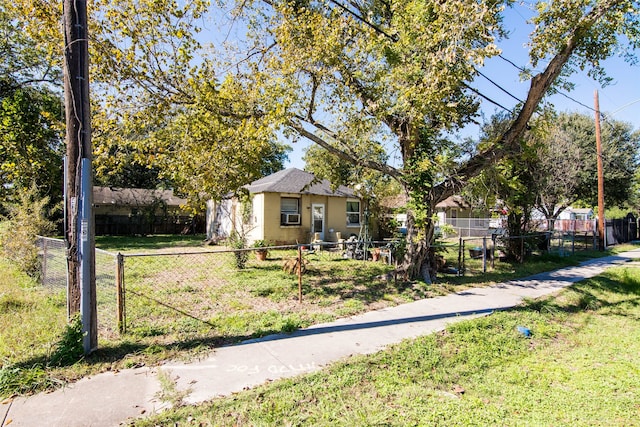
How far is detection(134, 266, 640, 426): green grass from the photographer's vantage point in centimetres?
298

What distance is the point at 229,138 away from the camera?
7734 mm

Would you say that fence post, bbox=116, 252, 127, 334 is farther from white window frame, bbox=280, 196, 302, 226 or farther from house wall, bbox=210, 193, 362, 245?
white window frame, bbox=280, 196, 302, 226

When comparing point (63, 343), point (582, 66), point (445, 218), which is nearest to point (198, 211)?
point (63, 343)

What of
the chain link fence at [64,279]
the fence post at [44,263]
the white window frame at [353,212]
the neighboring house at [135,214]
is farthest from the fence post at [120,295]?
the neighboring house at [135,214]

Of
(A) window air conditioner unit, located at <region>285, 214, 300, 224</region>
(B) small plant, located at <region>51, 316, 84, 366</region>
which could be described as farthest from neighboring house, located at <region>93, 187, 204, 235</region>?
(B) small plant, located at <region>51, 316, 84, 366</region>

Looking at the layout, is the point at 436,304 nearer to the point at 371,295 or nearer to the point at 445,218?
the point at 371,295

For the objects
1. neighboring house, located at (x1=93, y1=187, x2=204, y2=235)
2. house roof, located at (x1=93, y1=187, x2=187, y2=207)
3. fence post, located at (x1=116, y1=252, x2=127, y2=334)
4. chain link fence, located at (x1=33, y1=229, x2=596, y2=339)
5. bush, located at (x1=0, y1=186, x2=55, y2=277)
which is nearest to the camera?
fence post, located at (x1=116, y1=252, x2=127, y2=334)

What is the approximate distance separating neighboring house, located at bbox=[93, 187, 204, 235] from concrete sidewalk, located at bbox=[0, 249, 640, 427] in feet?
71.9

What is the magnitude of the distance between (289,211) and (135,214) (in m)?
14.4

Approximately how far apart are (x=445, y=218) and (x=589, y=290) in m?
21.4

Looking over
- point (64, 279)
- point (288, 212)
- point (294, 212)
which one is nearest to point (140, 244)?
point (288, 212)

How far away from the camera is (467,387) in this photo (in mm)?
3615

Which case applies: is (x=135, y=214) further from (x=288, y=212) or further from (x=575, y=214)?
(x=575, y=214)

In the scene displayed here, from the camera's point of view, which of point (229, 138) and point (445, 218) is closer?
point (229, 138)
